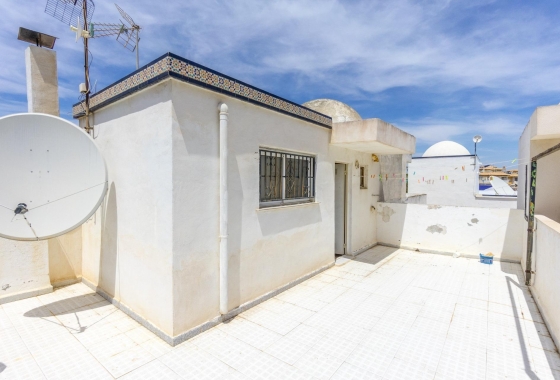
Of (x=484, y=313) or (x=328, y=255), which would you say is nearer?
(x=484, y=313)

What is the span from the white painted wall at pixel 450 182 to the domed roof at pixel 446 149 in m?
2.43

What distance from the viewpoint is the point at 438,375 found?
3111 millimetres

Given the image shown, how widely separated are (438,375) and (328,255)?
383 centimetres

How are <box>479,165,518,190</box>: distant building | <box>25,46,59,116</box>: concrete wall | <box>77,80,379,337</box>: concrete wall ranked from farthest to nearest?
<box>479,165,518,190</box>: distant building < <box>25,46,59,116</box>: concrete wall < <box>77,80,379,337</box>: concrete wall

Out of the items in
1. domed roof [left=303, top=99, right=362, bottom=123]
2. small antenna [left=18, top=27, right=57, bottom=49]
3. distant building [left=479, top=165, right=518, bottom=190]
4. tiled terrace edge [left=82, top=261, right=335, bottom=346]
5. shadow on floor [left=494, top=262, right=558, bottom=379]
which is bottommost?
shadow on floor [left=494, top=262, right=558, bottom=379]

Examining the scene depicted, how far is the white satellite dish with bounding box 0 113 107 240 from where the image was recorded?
3801 millimetres

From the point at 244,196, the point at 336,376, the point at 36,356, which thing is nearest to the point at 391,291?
the point at 336,376

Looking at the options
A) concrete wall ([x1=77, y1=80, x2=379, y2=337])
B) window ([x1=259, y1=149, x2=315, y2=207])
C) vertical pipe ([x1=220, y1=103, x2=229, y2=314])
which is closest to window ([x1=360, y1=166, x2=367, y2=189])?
window ([x1=259, y1=149, x2=315, y2=207])

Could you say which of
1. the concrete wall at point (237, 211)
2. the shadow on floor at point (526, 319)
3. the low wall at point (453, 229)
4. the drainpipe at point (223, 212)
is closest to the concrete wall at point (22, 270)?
the concrete wall at point (237, 211)

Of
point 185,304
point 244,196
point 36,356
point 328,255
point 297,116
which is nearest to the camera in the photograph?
point 36,356

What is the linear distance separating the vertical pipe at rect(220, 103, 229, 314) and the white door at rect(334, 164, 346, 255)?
454cm

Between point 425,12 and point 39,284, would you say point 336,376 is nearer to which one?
point 39,284

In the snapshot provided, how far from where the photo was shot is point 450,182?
1733cm

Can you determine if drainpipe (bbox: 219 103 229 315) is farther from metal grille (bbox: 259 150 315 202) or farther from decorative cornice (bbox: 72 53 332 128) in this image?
metal grille (bbox: 259 150 315 202)
